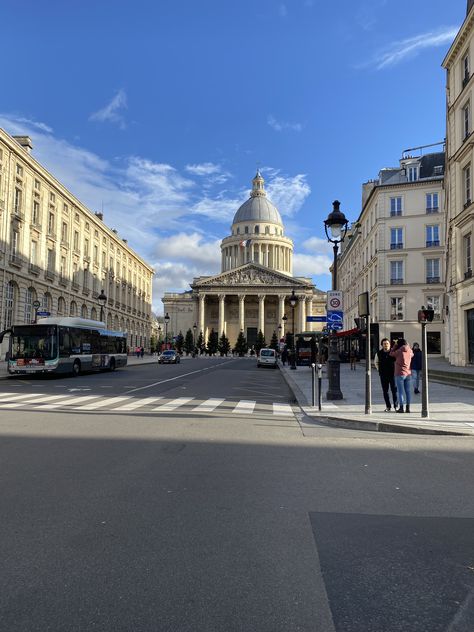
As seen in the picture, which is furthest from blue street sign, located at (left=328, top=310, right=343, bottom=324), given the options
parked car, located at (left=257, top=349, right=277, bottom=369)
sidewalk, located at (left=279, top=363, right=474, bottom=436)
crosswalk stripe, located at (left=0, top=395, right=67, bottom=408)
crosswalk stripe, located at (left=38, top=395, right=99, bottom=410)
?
parked car, located at (left=257, top=349, right=277, bottom=369)

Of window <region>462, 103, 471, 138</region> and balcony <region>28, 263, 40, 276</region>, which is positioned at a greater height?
window <region>462, 103, 471, 138</region>

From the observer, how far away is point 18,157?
4528 centimetres

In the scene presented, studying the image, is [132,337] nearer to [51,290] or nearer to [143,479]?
[51,290]

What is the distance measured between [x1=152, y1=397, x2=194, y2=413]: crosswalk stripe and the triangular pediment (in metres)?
103

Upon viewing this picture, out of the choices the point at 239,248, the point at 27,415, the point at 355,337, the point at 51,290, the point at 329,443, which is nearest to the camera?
the point at 329,443

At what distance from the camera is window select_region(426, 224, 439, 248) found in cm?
4700

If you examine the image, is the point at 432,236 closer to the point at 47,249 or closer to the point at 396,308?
the point at 396,308

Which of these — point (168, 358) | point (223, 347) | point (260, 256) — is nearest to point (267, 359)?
point (168, 358)

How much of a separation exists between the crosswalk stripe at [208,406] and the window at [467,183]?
17.7m

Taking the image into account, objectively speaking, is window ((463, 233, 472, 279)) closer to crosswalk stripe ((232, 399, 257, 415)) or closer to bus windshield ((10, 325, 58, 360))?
crosswalk stripe ((232, 399, 257, 415))

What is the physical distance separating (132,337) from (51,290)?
35611mm

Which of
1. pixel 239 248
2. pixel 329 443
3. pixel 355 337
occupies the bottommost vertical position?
pixel 329 443

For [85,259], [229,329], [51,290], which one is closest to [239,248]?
[229,329]

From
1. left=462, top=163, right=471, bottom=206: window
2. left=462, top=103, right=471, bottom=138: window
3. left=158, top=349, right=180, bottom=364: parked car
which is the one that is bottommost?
left=158, top=349, right=180, bottom=364: parked car
